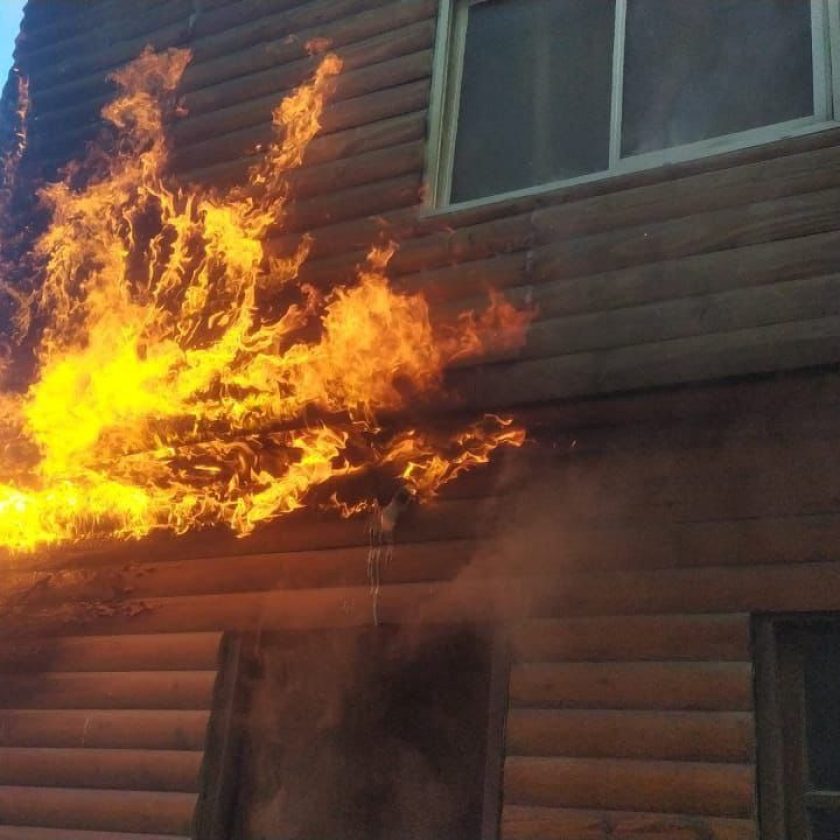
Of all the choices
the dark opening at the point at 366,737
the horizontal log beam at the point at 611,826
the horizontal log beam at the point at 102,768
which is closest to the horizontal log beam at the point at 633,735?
the horizontal log beam at the point at 611,826

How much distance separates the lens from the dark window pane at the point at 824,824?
334cm

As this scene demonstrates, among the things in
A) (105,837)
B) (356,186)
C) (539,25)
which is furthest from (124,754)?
(539,25)

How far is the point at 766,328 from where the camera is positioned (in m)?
4.09

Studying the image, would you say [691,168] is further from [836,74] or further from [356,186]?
[356,186]

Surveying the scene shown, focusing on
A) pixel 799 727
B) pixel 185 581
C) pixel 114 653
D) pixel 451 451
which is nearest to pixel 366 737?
pixel 185 581

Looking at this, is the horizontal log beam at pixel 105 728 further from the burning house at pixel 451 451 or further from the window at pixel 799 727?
the window at pixel 799 727

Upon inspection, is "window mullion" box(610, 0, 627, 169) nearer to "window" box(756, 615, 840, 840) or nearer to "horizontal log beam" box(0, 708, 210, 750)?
"window" box(756, 615, 840, 840)

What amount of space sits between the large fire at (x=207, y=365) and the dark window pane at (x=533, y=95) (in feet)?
2.81

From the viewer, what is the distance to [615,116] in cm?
502

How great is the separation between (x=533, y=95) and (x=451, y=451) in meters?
2.28

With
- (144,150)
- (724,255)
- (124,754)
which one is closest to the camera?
(724,255)

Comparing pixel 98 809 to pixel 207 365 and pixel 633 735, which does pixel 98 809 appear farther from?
pixel 633 735

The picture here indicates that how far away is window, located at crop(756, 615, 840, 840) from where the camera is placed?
3.37 m

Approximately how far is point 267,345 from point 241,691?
1.97 metres
